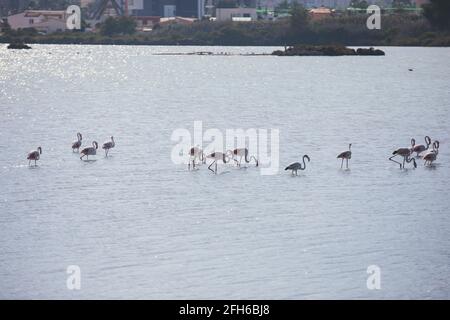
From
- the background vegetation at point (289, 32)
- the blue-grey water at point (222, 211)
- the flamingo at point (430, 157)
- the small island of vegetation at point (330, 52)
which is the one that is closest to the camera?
the blue-grey water at point (222, 211)

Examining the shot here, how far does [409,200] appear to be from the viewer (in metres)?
29.2

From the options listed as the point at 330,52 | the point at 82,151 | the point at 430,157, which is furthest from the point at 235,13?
the point at 430,157

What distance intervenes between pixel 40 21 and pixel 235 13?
85.2ft

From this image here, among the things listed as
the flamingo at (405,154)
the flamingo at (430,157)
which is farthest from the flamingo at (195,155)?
the flamingo at (430,157)

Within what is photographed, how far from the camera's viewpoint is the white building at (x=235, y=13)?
172 metres

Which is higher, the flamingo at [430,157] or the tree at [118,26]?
the tree at [118,26]

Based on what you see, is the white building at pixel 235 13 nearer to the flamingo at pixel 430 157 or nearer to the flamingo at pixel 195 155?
the flamingo at pixel 430 157

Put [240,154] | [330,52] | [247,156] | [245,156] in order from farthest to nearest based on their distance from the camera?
[330,52] < [247,156] < [245,156] < [240,154]

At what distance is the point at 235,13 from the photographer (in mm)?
173375

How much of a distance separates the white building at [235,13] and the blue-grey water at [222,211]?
→ 11466cm

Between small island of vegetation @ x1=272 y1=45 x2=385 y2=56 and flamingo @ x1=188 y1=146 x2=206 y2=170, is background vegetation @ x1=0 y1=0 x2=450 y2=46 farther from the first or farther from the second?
flamingo @ x1=188 y1=146 x2=206 y2=170

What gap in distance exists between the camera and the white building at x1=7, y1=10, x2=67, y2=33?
16850 cm

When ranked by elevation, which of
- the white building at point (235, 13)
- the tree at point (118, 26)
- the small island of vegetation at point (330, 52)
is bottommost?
the small island of vegetation at point (330, 52)

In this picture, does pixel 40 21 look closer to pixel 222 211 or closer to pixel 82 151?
pixel 82 151
